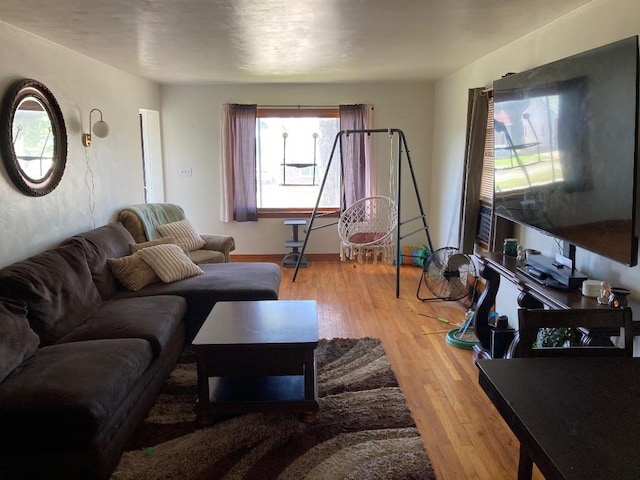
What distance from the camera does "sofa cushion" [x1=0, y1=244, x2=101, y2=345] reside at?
2648 millimetres

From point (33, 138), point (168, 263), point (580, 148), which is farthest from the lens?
point (168, 263)

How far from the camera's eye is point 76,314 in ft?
9.68

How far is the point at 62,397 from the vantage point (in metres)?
2.03

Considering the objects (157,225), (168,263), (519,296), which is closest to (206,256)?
(157,225)

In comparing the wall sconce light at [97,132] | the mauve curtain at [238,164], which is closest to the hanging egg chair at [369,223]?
the mauve curtain at [238,164]

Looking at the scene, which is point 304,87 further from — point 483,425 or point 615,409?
point 615,409

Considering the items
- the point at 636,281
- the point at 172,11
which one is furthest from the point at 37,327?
the point at 636,281

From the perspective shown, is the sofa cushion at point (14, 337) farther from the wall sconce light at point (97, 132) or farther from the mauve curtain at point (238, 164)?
the mauve curtain at point (238, 164)

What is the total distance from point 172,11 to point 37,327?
1836 mm

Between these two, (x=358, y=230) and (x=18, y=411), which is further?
(x=358, y=230)

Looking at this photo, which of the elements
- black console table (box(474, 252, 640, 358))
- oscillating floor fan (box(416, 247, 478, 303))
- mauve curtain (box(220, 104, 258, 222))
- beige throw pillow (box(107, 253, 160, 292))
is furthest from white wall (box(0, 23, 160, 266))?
black console table (box(474, 252, 640, 358))

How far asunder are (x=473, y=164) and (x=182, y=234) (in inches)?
109

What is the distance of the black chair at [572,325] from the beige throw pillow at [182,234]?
3.65 metres

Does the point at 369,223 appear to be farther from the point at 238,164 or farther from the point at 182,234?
the point at 182,234
